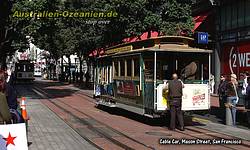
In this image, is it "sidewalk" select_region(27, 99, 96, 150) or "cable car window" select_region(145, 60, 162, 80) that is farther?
"cable car window" select_region(145, 60, 162, 80)

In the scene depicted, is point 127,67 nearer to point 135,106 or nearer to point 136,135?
point 135,106

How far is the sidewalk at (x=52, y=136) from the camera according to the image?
36.8ft

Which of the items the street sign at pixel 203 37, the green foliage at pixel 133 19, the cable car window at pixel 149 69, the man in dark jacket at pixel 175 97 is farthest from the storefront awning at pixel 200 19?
the man in dark jacket at pixel 175 97

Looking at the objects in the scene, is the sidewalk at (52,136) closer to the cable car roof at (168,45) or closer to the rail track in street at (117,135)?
the rail track in street at (117,135)

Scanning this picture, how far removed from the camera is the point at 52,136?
1288cm

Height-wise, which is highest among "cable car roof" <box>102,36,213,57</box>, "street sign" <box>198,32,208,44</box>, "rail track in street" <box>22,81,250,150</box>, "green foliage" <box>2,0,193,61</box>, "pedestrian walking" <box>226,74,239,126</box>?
"green foliage" <box>2,0,193,61</box>

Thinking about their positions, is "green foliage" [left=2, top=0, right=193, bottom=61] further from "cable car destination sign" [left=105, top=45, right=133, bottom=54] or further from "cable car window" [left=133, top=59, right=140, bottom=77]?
"cable car window" [left=133, top=59, right=140, bottom=77]

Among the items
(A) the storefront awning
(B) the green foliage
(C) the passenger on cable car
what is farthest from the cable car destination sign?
(A) the storefront awning

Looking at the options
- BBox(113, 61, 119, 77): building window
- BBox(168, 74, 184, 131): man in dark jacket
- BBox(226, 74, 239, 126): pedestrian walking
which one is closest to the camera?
BBox(168, 74, 184, 131): man in dark jacket

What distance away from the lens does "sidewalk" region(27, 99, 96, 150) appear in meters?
11.2

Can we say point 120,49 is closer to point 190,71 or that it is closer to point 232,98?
point 190,71

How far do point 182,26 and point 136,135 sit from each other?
50.2 ft

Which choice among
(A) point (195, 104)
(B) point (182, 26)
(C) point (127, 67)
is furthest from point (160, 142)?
(B) point (182, 26)

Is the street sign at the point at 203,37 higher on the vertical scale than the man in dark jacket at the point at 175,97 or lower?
higher
